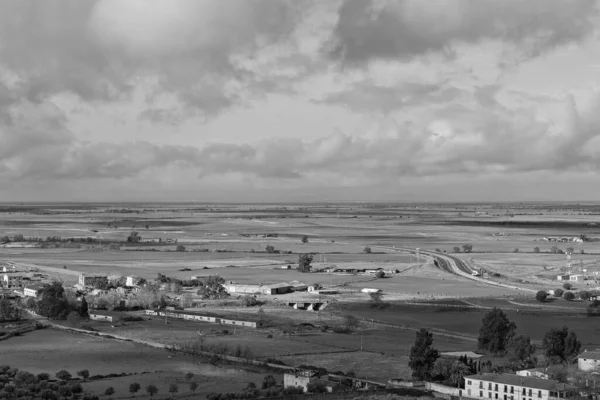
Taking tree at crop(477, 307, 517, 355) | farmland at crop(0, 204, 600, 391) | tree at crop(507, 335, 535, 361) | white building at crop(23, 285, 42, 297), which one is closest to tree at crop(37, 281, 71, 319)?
farmland at crop(0, 204, 600, 391)

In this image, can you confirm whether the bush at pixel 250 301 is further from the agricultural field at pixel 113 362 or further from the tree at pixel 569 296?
the tree at pixel 569 296

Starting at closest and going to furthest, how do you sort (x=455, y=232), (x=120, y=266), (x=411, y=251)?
(x=120, y=266) → (x=411, y=251) → (x=455, y=232)

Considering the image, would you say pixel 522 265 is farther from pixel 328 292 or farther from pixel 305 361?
pixel 305 361

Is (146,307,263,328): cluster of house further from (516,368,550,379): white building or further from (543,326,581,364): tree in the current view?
→ (516,368,550,379): white building

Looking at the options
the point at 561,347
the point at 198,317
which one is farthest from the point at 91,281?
the point at 561,347

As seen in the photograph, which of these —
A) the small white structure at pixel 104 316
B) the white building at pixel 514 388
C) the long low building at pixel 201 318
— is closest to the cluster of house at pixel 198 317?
the long low building at pixel 201 318

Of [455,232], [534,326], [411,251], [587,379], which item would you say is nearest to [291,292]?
[534,326]

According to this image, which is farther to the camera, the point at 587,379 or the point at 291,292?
the point at 291,292
